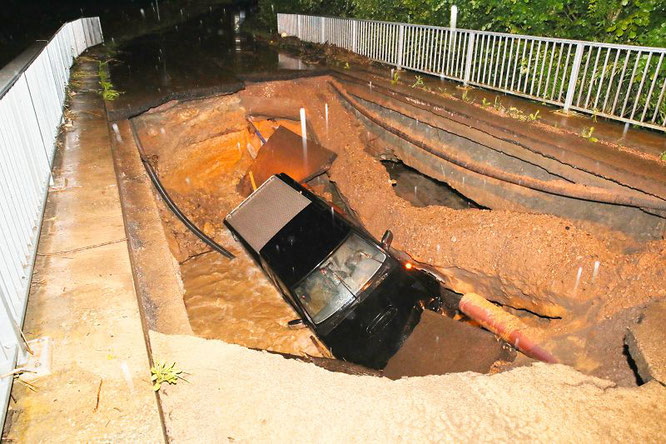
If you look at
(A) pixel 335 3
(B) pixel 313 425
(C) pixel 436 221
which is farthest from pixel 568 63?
(A) pixel 335 3

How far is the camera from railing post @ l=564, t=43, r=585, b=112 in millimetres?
6070

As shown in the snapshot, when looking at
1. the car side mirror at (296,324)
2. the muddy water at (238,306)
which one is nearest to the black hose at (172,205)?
the muddy water at (238,306)

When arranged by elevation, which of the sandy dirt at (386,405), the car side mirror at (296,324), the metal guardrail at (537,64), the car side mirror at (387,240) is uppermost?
the metal guardrail at (537,64)

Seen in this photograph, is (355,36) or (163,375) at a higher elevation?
(355,36)

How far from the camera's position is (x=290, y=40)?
606 inches

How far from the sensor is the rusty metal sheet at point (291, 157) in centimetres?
867

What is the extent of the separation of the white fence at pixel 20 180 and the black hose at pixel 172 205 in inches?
54.8

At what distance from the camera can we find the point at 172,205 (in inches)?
309

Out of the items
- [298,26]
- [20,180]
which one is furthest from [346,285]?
[298,26]

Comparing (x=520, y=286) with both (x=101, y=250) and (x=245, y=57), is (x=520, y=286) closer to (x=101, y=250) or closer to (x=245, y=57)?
(x=101, y=250)

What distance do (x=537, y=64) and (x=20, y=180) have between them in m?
7.92

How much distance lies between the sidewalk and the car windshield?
243 cm

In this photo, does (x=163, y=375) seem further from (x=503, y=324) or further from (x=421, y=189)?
(x=421, y=189)

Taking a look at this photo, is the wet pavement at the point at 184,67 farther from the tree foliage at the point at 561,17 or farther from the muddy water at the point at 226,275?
the tree foliage at the point at 561,17
